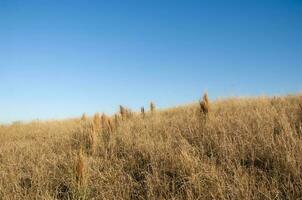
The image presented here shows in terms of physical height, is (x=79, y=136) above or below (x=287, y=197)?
above

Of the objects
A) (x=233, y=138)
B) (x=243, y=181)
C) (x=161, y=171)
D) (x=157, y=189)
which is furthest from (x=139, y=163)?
(x=243, y=181)

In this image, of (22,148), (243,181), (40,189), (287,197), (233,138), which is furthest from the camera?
(22,148)

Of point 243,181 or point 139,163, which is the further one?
point 139,163

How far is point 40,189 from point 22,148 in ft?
11.2

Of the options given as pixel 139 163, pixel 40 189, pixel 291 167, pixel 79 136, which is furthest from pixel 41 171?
pixel 291 167

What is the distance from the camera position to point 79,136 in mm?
8430

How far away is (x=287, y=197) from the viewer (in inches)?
153

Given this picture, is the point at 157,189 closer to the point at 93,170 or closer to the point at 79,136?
the point at 93,170

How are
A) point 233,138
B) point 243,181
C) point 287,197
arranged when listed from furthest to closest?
point 233,138 < point 243,181 < point 287,197

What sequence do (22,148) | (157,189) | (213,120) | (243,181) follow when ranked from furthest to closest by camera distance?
(22,148)
(213,120)
(157,189)
(243,181)

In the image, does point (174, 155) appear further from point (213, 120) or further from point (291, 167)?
point (213, 120)

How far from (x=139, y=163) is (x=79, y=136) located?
10.1 ft

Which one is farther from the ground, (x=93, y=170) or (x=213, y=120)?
(x=213, y=120)

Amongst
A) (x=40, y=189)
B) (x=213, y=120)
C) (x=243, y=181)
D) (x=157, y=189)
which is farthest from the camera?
(x=213, y=120)
